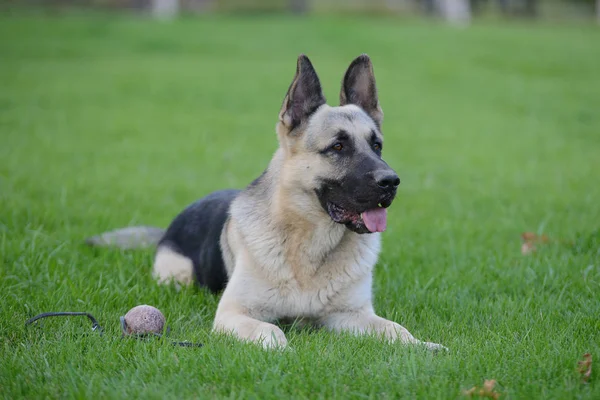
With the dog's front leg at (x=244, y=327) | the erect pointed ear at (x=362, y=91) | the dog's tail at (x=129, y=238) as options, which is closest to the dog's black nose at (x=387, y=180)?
the erect pointed ear at (x=362, y=91)

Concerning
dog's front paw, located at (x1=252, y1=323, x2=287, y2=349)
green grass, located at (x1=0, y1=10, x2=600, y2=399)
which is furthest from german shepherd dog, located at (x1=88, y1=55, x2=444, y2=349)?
green grass, located at (x1=0, y1=10, x2=600, y2=399)

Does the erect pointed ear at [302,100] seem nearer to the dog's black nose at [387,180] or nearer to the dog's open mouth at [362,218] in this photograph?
the dog's open mouth at [362,218]

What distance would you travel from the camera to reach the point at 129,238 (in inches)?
256

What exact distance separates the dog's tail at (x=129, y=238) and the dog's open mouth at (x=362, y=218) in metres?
2.40

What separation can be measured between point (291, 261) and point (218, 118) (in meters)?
10.5

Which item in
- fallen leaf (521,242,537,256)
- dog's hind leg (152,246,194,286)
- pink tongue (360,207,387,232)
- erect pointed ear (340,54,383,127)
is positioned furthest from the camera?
fallen leaf (521,242,537,256)

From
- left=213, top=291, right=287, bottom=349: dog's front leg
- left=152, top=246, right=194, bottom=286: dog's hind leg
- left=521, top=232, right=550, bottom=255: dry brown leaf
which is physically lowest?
left=521, top=232, right=550, bottom=255: dry brown leaf

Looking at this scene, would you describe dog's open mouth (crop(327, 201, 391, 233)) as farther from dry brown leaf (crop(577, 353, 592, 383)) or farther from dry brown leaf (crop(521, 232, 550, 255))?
dry brown leaf (crop(521, 232, 550, 255))

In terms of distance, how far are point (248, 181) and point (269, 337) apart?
18.7ft

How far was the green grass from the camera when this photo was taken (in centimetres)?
375

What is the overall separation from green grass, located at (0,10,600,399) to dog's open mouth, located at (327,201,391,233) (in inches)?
29.7

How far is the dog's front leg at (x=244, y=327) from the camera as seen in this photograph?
4.24m

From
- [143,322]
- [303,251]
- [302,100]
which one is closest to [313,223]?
[303,251]

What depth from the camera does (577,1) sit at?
5412 cm
